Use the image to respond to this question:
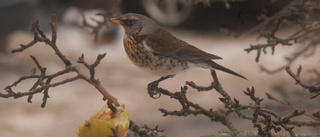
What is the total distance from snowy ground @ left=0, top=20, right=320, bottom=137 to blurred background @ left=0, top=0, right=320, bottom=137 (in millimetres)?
11

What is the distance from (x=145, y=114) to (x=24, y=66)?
2.57 metres

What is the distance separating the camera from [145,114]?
8516 mm

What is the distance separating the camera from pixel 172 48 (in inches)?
117

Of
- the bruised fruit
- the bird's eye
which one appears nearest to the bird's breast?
the bird's eye

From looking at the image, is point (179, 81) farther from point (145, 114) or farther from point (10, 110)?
point (10, 110)

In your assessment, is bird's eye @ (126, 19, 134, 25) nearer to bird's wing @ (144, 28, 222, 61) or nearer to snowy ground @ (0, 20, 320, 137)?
bird's wing @ (144, 28, 222, 61)

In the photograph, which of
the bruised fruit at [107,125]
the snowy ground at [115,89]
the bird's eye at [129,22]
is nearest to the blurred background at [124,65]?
the snowy ground at [115,89]

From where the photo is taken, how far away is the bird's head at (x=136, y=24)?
2482 mm

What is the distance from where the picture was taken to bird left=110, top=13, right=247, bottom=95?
2.82 metres

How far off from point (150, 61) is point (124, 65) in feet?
26.4

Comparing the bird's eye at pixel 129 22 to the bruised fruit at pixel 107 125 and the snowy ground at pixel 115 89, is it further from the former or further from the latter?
the snowy ground at pixel 115 89

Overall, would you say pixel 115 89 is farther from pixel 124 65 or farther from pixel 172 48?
pixel 172 48

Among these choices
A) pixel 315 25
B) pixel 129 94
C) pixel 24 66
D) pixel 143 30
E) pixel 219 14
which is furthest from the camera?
pixel 219 14

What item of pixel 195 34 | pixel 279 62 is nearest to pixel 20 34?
pixel 195 34
